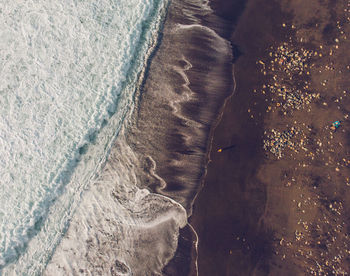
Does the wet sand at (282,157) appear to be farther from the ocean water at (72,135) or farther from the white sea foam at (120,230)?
the ocean water at (72,135)

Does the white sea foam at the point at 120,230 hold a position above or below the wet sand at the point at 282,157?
below

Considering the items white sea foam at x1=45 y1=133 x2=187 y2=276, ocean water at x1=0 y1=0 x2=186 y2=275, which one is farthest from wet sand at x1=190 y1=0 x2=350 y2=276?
ocean water at x1=0 y1=0 x2=186 y2=275

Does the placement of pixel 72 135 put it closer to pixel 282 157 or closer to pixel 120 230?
pixel 120 230

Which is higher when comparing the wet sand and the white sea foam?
the wet sand

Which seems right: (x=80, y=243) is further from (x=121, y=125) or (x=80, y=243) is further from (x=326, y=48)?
(x=326, y=48)

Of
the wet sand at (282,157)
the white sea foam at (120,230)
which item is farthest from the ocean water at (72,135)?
the wet sand at (282,157)

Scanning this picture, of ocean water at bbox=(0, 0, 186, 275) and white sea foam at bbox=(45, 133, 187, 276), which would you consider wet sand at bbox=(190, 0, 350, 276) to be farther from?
ocean water at bbox=(0, 0, 186, 275)
